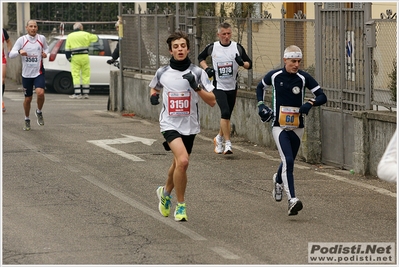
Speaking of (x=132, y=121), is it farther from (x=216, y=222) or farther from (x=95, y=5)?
(x=95, y=5)

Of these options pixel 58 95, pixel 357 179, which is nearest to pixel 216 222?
pixel 357 179

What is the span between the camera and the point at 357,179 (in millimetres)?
12836

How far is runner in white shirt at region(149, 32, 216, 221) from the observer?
31.8 ft

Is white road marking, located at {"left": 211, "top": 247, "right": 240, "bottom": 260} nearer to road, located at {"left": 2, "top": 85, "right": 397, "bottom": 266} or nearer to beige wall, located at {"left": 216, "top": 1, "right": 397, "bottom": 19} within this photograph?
road, located at {"left": 2, "top": 85, "right": 397, "bottom": 266}

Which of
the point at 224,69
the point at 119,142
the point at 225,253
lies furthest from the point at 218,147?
the point at 225,253

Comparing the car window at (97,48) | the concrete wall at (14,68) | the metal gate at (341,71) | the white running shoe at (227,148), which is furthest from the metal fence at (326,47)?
the concrete wall at (14,68)

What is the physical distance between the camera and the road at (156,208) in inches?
336

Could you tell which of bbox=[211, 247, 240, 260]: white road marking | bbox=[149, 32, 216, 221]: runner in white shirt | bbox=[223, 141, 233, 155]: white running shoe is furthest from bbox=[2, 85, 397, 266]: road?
bbox=[149, 32, 216, 221]: runner in white shirt

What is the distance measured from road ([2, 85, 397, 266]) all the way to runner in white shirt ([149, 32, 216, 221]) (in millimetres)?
351

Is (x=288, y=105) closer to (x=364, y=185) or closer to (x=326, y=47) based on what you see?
(x=364, y=185)

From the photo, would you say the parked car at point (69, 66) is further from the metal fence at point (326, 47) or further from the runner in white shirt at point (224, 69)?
the runner in white shirt at point (224, 69)

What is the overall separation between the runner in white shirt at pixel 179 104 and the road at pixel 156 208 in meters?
0.35

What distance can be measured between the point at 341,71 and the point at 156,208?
441 centimetres

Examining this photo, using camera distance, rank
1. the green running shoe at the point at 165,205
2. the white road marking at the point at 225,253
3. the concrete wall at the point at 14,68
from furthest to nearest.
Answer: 1. the concrete wall at the point at 14,68
2. the green running shoe at the point at 165,205
3. the white road marking at the point at 225,253
